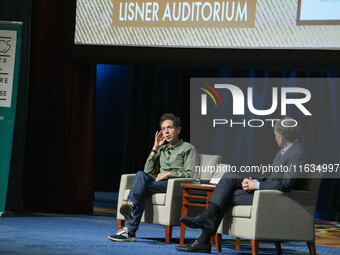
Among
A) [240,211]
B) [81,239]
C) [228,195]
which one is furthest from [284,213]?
[81,239]

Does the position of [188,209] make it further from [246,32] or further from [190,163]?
[246,32]

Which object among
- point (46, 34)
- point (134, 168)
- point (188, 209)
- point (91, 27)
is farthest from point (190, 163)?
point (134, 168)

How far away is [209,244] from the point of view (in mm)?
4254

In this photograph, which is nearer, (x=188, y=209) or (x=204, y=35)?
(x=188, y=209)

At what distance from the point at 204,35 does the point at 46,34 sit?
2111 millimetres

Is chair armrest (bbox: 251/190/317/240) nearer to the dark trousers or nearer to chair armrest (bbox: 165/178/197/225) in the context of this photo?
the dark trousers

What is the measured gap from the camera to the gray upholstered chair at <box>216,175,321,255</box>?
159 inches

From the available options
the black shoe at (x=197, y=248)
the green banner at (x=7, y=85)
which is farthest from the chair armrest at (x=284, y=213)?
the green banner at (x=7, y=85)

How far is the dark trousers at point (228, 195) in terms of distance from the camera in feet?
13.8

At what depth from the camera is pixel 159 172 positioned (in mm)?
5152

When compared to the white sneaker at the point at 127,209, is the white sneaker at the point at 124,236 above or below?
below

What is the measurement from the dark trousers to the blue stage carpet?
397mm

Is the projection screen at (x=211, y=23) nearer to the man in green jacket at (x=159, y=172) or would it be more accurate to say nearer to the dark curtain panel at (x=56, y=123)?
the dark curtain panel at (x=56, y=123)

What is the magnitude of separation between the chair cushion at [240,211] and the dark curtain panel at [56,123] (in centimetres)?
286
